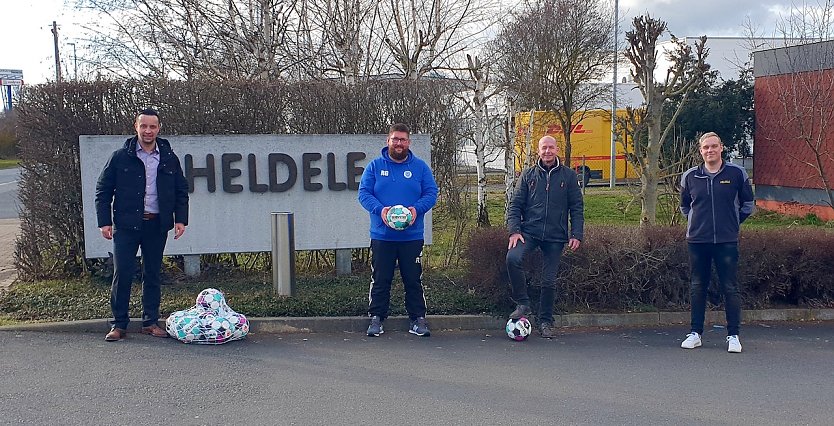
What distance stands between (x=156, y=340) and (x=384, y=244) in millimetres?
2128

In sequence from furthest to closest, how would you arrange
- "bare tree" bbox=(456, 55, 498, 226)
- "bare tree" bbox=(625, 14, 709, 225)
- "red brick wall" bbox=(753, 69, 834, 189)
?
"red brick wall" bbox=(753, 69, 834, 189) < "bare tree" bbox=(456, 55, 498, 226) < "bare tree" bbox=(625, 14, 709, 225)

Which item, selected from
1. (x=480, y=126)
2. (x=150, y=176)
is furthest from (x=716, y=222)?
(x=480, y=126)

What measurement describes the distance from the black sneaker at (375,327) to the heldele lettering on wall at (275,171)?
2533 millimetres

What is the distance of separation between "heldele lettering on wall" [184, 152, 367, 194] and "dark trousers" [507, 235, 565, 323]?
2.86 meters

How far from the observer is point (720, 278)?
261 inches

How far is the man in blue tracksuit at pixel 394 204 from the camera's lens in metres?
6.80

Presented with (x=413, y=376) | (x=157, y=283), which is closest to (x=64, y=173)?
(x=157, y=283)

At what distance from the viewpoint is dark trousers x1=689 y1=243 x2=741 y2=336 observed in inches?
258

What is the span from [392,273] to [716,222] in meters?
2.82

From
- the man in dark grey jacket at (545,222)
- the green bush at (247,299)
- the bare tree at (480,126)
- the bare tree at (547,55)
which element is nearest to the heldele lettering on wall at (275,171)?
the green bush at (247,299)

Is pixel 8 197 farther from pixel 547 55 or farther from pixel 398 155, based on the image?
pixel 398 155

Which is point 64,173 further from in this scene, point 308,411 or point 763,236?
point 763,236

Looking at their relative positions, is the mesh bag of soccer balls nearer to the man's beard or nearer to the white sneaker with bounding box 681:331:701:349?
the man's beard

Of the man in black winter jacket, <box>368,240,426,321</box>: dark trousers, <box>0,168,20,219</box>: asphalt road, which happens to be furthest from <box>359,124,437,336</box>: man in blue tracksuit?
<box>0,168,20,219</box>: asphalt road
